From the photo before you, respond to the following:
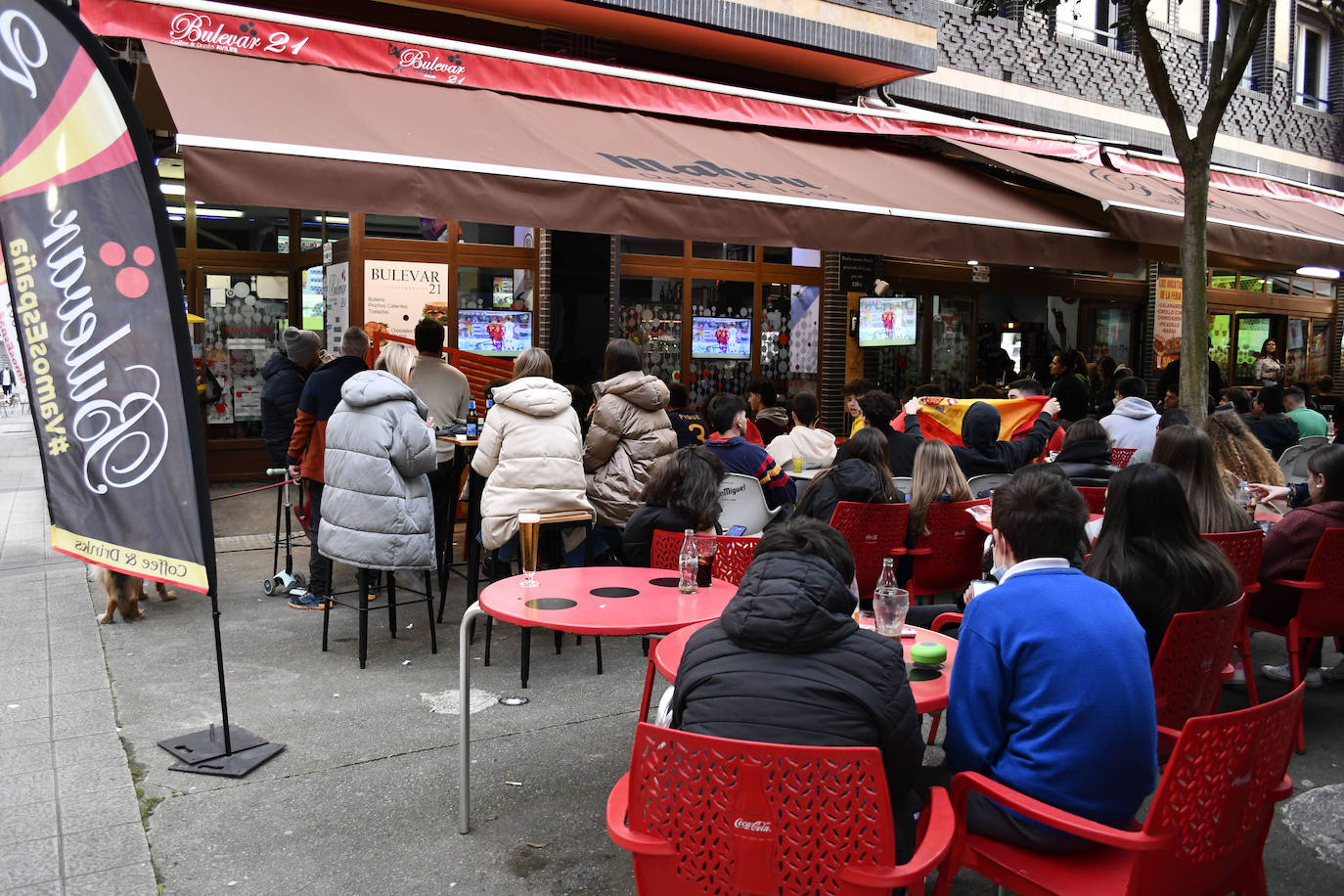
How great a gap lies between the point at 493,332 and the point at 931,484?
20.3 feet

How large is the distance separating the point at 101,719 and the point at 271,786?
1239 millimetres

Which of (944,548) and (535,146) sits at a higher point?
(535,146)

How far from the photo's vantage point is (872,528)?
532cm

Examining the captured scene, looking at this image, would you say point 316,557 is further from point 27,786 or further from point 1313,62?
point 1313,62

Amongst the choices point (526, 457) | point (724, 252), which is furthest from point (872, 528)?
point (724, 252)

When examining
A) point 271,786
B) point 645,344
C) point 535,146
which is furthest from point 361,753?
point 645,344

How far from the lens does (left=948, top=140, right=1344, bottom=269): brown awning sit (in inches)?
320

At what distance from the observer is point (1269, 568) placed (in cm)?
482

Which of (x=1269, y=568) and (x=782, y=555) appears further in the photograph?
(x=1269, y=568)

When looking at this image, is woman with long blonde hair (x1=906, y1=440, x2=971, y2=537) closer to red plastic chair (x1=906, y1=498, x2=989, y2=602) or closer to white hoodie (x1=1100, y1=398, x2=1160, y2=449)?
red plastic chair (x1=906, y1=498, x2=989, y2=602)

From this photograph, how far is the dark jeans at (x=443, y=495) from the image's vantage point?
7.32 metres

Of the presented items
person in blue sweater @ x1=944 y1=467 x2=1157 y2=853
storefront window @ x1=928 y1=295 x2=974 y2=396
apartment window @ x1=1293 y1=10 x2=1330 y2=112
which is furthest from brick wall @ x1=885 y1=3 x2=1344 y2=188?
person in blue sweater @ x1=944 y1=467 x2=1157 y2=853

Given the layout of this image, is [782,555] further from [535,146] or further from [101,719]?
[535,146]

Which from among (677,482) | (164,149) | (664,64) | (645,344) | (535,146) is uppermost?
(664,64)
